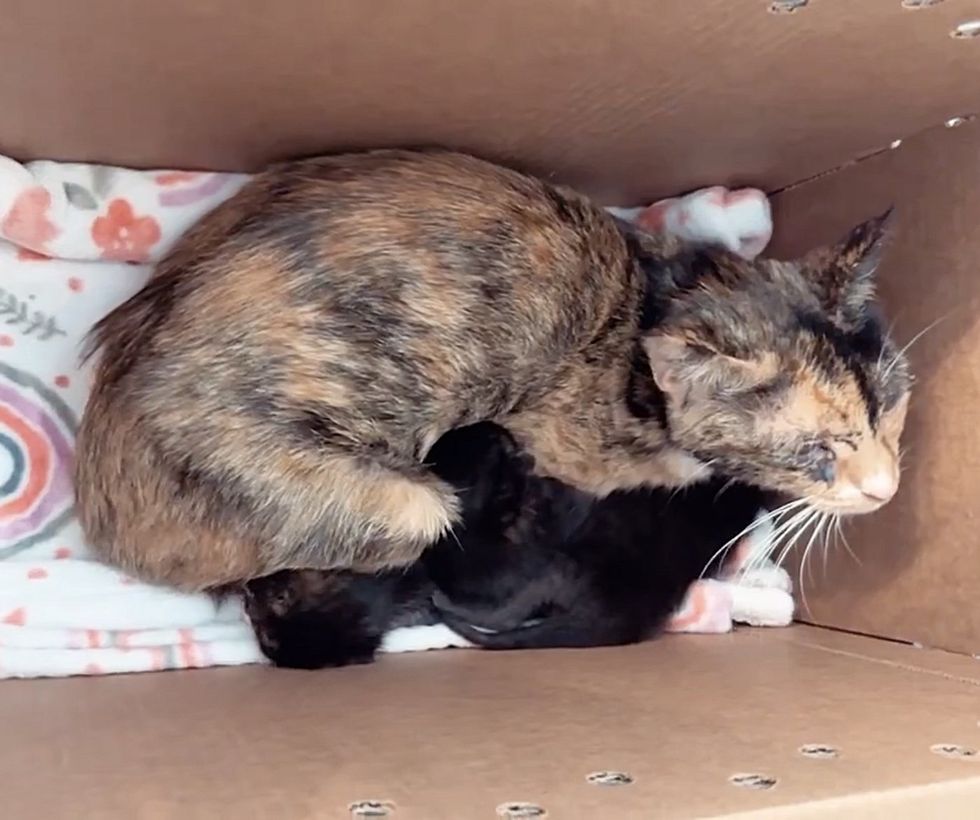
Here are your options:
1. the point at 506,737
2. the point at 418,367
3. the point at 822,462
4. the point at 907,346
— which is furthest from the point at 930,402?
the point at 506,737

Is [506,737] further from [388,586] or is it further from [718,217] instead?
[718,217]

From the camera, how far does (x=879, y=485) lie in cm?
133

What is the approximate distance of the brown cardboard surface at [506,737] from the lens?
81 cm

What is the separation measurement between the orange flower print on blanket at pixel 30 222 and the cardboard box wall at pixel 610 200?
2.1 inches

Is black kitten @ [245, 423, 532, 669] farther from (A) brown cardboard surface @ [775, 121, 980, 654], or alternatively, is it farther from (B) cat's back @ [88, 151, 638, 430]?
(A) brown cardboard surface @ [775, 121, 980, 654]

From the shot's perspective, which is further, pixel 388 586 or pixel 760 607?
pixel 760 607

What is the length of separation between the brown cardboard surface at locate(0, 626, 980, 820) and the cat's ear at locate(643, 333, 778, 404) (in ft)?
0.99

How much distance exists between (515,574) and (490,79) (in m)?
0.58

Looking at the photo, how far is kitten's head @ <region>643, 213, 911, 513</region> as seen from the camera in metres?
1.31

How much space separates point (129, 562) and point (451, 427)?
0.39 m

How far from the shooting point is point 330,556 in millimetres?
1263

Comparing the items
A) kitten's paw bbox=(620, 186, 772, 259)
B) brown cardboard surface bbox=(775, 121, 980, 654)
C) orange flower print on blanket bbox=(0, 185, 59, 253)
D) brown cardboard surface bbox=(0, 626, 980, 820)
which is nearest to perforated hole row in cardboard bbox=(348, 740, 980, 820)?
brown cardboard surface bbox=(0, 626, 980, 820)

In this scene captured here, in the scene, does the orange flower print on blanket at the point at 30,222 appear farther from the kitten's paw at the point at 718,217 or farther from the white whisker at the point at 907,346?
the white whisker at the point at 907,346

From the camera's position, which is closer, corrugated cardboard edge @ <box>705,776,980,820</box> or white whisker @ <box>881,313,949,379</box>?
corrugated cardboard edge @ <box>705,776,980,820</box>
